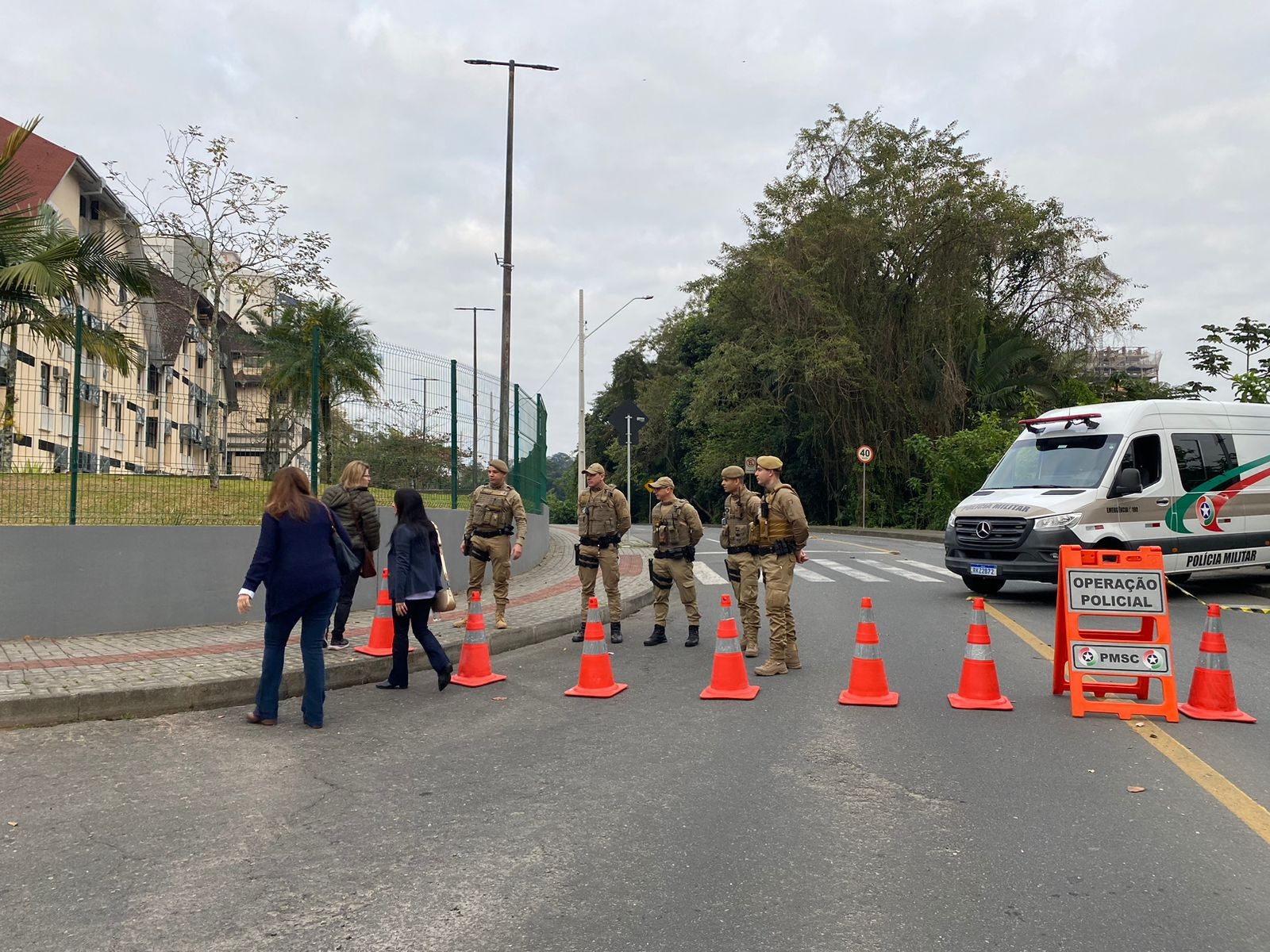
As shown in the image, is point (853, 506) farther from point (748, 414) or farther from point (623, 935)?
point (623, 935)

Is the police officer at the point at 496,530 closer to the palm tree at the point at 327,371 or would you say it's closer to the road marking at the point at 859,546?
the palm tree at the point at 327,371

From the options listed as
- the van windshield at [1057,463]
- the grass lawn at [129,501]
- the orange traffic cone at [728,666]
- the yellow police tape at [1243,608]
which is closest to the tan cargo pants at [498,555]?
the grass lawn at [129,501]

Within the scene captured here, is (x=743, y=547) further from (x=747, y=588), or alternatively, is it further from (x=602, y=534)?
(x=602, y=534)

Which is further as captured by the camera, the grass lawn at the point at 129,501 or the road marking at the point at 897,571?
the road marking at the point at 897,571

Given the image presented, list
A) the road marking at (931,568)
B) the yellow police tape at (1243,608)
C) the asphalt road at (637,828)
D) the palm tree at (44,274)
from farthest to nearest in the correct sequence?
the road marking at (931,568), the yellow police tape at (1243,608), the palm tree at (44,274), the asphalt road at (637,828)

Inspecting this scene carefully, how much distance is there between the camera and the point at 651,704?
755cm

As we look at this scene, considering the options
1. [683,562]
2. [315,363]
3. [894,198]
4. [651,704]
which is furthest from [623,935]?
[894,198]

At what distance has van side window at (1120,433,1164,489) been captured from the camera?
1316cm

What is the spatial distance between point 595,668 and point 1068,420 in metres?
8.91

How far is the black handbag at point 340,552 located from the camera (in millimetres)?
7129

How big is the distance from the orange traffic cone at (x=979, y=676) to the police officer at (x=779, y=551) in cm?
174

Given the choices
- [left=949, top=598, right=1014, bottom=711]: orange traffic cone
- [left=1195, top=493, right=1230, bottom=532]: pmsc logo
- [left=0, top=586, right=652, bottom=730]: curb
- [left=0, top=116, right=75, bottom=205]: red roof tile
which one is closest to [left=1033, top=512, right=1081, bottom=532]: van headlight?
[left=1195, top=493, right=1230, bottom=532]: pmsc logo

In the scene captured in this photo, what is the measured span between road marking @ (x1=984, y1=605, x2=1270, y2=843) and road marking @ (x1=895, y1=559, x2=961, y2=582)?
9.73 meters

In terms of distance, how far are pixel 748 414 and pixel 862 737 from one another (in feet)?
117
